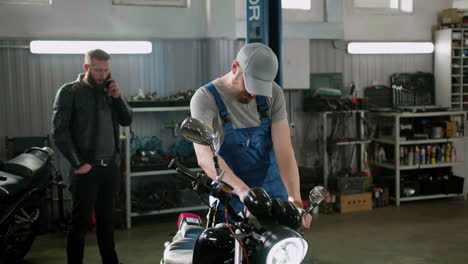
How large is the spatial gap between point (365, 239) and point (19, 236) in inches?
132

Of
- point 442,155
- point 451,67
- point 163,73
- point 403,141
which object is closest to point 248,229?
point 163,73

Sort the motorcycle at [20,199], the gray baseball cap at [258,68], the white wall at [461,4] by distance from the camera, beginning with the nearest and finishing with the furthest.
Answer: the gray baseball cap at [258,68]
the motorcycle at [20,199]
the white wall at [461,4]

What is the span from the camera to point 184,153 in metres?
6.47

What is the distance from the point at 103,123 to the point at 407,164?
453 centimetres

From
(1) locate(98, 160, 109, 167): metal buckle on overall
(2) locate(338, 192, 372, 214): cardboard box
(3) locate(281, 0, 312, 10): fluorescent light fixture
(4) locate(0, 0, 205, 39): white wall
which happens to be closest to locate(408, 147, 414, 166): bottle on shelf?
(2) locate(338, 192, 372, 214): cardboard box

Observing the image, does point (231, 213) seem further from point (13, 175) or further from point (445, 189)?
point (445, 189)

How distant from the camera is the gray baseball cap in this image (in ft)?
7.15

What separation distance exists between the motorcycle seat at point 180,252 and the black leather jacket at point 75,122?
1959mm

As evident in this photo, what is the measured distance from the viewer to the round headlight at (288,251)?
1.54 m

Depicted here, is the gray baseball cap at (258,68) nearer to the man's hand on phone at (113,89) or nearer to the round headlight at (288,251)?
the round headlight at (288,251)

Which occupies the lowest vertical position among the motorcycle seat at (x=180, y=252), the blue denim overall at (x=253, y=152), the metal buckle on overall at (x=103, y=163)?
the motorcycle seat at (x=180, y=252)

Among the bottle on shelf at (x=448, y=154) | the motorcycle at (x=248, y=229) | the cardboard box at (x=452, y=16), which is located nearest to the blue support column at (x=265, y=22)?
the bottle on shelf at (x=448, y=154)

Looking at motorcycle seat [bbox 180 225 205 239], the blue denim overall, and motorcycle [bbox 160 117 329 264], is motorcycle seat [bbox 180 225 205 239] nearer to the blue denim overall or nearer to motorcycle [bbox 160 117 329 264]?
motorcycle [bbox 160 117 329 264]

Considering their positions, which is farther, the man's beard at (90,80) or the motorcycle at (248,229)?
the man's beard at (90,80)
